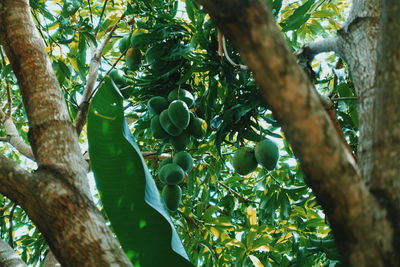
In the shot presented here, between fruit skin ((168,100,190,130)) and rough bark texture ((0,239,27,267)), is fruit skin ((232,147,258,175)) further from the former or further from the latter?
rough bark texture ((0,239,27,267))

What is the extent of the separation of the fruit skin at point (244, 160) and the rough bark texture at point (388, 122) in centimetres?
148

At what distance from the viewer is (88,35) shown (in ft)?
7.97

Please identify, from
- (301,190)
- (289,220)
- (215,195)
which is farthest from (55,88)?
(215,195)

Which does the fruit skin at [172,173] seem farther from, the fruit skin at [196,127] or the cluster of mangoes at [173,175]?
the fruit skin at [196,127]

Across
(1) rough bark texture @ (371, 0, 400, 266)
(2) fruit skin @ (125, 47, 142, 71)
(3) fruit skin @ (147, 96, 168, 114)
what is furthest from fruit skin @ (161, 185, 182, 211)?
(1) rough bark texture @ (371, 0, 400, 266)

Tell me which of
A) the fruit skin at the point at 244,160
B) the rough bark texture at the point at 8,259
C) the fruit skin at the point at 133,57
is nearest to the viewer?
the rough bark texture at the point at 8,259

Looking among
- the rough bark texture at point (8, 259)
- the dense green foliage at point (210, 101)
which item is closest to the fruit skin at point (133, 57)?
the dense green foliage at point (210, 101)

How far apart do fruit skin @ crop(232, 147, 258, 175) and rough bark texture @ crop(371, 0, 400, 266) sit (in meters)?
1.48

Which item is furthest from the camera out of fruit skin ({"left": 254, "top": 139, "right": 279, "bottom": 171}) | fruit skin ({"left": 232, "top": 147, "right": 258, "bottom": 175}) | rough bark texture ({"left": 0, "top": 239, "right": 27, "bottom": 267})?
fruit skin ({"left": 232, "top": 147, "right": 258, "bottom": 175})

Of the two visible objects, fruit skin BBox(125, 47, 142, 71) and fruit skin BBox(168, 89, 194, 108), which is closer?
fruit skin BBox(168, 89, 194, 108)

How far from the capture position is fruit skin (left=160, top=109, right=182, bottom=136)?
2.19m

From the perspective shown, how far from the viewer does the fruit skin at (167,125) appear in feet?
7.17

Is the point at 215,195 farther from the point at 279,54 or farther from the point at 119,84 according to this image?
the point at 279,54

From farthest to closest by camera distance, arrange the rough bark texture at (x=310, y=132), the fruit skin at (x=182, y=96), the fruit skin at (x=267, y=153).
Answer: the fruit skin at (x=182, y=96) < the fruit skin at (x=267, y=153) < the rough bark texture at (x=310, y=132)
